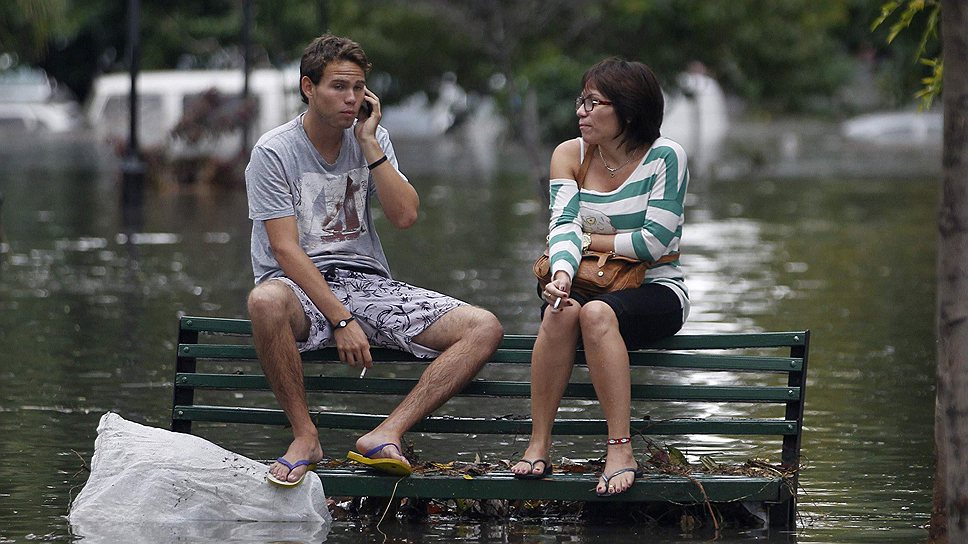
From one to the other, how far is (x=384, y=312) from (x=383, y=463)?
618 millimetres

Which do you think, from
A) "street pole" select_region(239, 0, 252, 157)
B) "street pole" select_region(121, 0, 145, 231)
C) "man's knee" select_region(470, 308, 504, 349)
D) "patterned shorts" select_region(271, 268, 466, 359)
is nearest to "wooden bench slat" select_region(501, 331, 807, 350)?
"man's knee" select_region(470, 308, 504, 349)

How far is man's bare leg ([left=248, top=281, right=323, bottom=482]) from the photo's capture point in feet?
19.8

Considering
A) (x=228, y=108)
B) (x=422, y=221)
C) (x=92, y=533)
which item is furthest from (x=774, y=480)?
(x=228, y=108)

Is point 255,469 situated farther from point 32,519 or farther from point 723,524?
point 723,524

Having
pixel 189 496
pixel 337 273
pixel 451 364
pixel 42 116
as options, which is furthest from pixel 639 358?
pixel 42 116

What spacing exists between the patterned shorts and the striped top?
471 millimetres

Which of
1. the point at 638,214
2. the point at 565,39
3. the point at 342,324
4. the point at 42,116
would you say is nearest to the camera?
the point at 342,324

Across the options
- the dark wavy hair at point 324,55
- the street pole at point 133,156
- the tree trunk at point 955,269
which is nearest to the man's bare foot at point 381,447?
the dark wavy hair at point 324,55

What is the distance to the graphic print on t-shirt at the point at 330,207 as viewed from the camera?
252 inches

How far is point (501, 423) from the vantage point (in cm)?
631

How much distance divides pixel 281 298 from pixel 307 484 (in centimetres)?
64

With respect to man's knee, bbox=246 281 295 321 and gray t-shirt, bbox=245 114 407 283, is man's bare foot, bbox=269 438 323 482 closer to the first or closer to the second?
man's knee, bbox=246 281 295 321

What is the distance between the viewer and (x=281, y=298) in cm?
606

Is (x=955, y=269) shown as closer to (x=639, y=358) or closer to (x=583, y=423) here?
(x=639, y=358)
